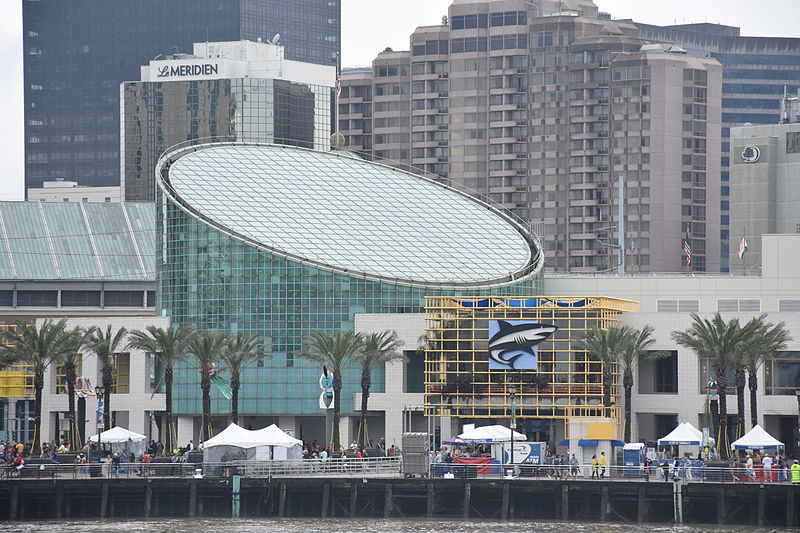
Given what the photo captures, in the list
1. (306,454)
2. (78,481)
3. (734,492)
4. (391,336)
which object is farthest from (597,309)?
(78,481)

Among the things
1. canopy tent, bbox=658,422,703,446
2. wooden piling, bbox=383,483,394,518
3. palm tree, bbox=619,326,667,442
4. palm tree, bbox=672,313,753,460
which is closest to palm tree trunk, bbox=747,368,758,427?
palm tree, bbox=672,313,753,460

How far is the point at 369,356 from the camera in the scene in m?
126

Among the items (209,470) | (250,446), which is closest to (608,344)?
(250,446)

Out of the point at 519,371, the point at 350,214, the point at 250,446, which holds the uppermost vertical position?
the point at 350,214

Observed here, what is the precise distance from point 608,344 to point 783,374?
1499cm

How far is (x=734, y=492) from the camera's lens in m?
99.1

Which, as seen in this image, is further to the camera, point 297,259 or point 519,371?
point 297,259

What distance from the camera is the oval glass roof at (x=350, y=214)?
490ft

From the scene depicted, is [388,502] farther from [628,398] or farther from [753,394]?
[753,394]

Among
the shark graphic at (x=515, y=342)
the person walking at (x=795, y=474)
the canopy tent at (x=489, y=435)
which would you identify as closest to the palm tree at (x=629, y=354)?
the shark graphic at (x=515, y=342)

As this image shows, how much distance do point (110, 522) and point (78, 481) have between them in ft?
13.2

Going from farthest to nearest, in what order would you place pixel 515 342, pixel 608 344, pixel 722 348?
1. pixel 515 342
2. pixel 608 344
3. pixel 722 348

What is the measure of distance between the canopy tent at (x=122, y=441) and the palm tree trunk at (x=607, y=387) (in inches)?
1260

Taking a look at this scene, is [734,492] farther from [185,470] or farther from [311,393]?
[311,393]
